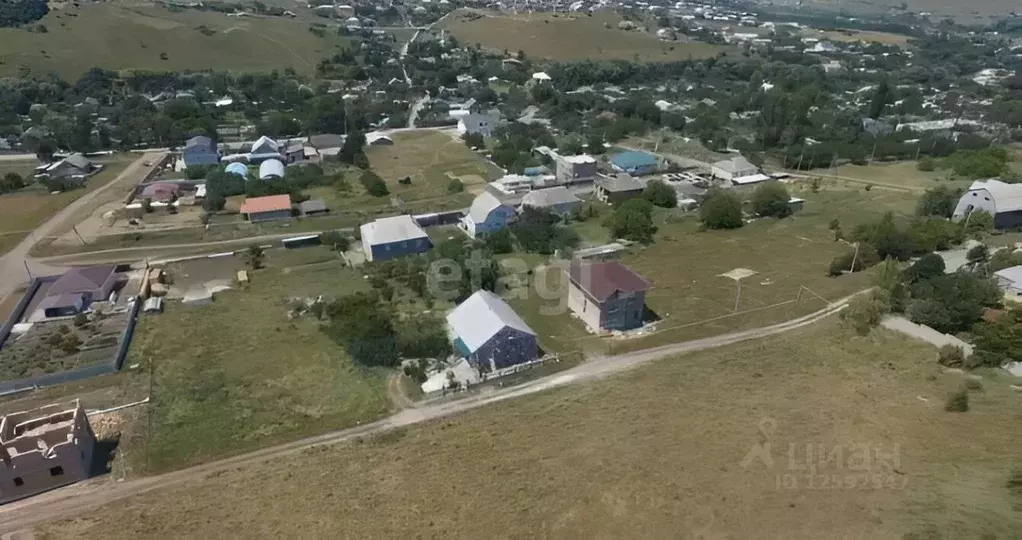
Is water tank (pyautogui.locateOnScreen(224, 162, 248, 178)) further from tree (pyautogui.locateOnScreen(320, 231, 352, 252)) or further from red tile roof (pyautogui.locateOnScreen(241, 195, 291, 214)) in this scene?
tree (pyautogui.locateOnScreen(320, 231, 352, 252))

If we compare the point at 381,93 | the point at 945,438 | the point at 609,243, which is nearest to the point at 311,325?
the point at 609,243

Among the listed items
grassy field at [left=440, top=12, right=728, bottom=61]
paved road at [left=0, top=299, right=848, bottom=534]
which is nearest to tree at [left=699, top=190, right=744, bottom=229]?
paved road at [left=0, top=299, right=848, bottom=534]

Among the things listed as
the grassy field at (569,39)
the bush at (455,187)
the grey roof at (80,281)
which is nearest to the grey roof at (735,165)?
the bush at (455,187)

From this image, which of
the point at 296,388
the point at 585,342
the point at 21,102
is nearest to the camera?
the point at 296,388

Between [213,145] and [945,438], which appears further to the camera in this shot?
[213,145]

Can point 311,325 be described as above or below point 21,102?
below

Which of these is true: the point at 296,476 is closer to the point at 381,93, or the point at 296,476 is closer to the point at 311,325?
the point at 311,325

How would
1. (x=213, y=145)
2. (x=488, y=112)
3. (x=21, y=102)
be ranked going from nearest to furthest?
1. (x=213, y=145)
2. (x=21, y=102)
3. (x=488, y=112)

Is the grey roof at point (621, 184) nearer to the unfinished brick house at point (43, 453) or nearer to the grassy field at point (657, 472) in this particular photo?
the grassy field at point (657, 472)
